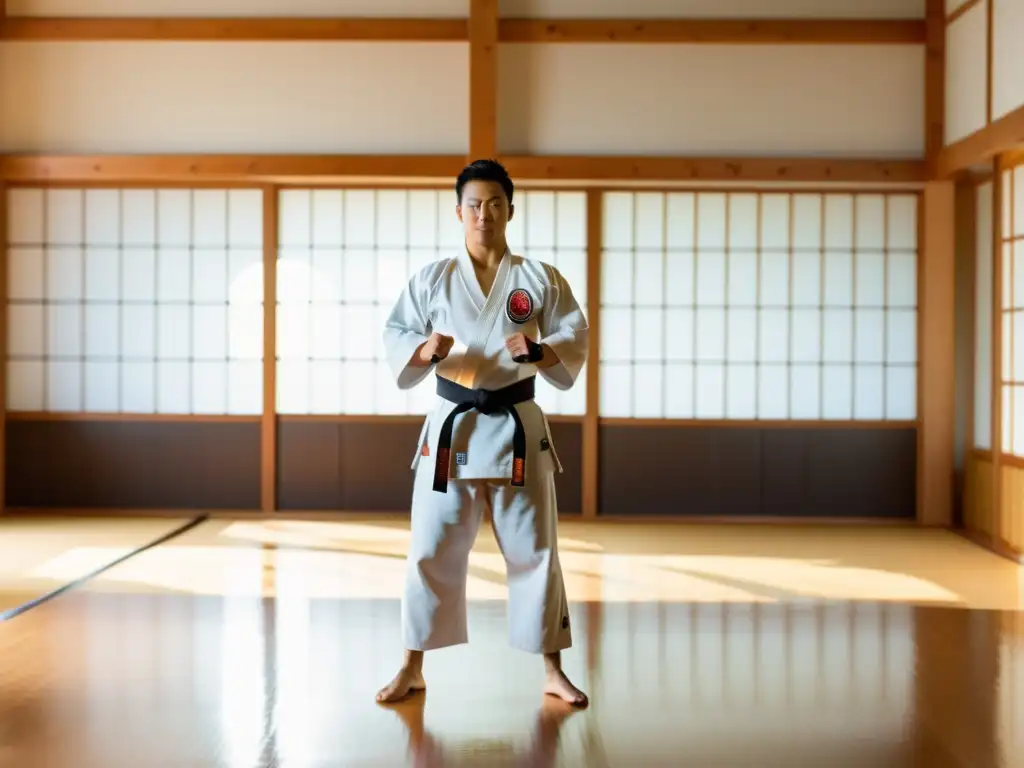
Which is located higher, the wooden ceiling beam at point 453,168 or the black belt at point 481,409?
the wooden ceiling beam at point 453,168

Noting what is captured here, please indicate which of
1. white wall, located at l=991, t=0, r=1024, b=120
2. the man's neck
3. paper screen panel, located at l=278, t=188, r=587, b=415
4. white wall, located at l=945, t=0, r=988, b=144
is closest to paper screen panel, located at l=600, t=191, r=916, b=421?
paper screen panel, located at l=278, t=188, r=587, b=415

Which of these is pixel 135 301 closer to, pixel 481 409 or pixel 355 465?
pixel 355 465

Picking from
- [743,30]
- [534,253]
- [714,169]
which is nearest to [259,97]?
[534,253]

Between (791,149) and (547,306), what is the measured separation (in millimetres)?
3645

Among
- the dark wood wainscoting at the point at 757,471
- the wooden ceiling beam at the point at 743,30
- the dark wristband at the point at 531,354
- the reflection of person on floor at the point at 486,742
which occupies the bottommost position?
the reflection of person on floor at the point at 486,742

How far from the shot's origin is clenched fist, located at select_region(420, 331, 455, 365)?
2.71 meters

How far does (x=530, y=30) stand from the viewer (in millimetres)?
6043

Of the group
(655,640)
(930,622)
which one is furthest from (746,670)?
(930,622)

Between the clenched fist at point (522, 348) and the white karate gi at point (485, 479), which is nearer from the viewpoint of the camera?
the clenched fist at point (522, 348)

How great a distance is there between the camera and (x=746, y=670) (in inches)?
123

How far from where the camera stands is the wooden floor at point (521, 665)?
2.48 meters

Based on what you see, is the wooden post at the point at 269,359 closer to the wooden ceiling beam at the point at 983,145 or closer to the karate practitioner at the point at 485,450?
the karate practitioner at the point at 485,450

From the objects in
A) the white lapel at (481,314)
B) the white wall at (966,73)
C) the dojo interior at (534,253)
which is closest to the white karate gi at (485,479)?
the white lapel at (481,314)

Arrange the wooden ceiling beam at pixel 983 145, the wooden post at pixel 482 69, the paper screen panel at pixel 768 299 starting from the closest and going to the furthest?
the wooden ceiling beam at pixel 983 145
the wooden post at pixel 482 69
the paper screen panel at pixel 768 299
